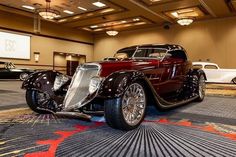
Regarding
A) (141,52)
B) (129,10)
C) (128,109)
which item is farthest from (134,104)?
(129,10)

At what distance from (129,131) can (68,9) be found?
12.3m

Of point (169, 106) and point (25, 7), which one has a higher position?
point (25, 7)

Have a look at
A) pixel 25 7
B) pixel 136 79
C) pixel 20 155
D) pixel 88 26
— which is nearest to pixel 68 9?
pixel 25 7

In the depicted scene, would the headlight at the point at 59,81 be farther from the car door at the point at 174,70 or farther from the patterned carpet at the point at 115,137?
the car door at the point at 174,70

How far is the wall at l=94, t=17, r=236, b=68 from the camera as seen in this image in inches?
587

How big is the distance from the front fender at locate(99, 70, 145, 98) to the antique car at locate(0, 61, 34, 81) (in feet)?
40.4

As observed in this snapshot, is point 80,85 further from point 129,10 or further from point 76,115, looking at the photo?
point 129,10

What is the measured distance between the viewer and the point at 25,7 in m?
13.7

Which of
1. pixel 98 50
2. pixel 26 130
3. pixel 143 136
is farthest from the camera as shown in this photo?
pixel 98 50

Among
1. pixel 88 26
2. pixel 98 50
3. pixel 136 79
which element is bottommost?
pixel 136 79

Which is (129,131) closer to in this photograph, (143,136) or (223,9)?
(143,136)

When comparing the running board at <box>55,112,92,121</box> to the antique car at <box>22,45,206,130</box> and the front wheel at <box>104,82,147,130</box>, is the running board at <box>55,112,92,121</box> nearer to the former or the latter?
the antique car at <box>22,45,206,130</box>

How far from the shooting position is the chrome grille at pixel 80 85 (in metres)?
3.00

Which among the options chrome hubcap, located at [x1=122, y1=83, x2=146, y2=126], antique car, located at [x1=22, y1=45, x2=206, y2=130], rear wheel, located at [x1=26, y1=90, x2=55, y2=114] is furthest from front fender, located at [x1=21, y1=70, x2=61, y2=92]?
chrome hubcap, located at [x1=122, y1=83, x2=146, y2=126]
